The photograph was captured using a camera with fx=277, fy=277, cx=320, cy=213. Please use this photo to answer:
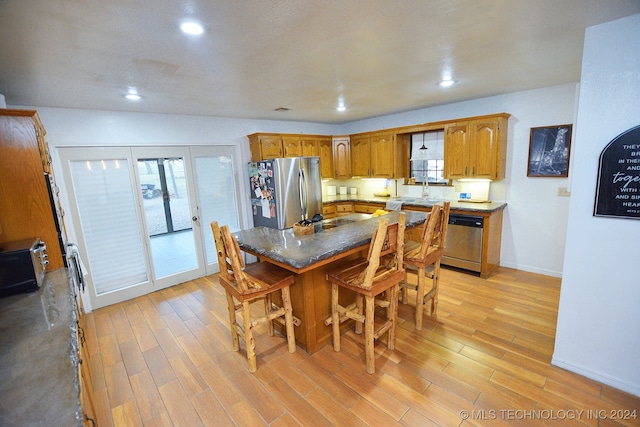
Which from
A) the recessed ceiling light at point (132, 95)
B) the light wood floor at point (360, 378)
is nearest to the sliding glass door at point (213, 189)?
the recessed ceiling light at point (132, 95)

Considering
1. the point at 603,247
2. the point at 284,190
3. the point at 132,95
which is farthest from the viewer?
the point at 284,190

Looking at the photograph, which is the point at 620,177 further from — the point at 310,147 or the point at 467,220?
the point at 310,147

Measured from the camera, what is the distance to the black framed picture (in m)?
3.50

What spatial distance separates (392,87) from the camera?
10.3 feet

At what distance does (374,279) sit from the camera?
7.12ft

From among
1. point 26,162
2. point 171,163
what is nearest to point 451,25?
point 26,162

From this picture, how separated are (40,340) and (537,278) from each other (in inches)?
194

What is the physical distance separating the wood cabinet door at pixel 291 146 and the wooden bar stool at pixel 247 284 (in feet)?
9.00

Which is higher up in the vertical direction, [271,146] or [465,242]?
[271,146]

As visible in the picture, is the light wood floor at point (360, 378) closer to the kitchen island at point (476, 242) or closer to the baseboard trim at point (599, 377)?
the baseboard trim at point (599, 377)

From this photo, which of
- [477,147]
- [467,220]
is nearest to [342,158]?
[477,147]

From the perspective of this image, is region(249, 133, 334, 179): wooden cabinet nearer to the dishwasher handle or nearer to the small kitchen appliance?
the dishwasher handle

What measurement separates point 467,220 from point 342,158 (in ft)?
8.77

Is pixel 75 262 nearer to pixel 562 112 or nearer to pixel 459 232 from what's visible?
pixel 459 232
